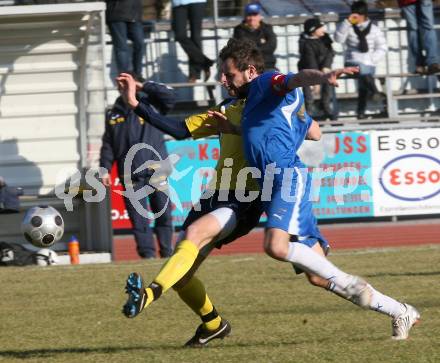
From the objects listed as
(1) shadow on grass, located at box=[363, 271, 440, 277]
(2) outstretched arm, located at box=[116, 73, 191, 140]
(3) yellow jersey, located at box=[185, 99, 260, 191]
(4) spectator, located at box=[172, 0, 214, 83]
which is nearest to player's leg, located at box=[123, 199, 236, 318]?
(3) yellow jersey, located at box=[185, 99, 260, 191]

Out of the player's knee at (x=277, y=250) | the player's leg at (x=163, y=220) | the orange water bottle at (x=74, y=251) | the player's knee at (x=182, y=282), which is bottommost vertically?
the orange water bottle at (x=74, y=251)

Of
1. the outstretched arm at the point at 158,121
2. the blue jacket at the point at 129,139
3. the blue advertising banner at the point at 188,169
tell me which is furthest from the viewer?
the blue advertising banner at the point at 188,169

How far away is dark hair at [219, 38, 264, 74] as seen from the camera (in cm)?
685

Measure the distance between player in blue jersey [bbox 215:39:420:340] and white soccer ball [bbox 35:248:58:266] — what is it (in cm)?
698

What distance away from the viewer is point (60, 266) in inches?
512

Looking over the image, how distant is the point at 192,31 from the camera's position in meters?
17.7

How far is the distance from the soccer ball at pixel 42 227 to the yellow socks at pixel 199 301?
5.53 meters

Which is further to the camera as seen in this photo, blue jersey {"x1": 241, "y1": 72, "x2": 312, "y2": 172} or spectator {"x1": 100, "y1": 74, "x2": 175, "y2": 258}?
spectator {"x1": 100, "y1": 74, "x2": 175, "y2": 258}

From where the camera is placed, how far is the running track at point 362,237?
15.7 meters

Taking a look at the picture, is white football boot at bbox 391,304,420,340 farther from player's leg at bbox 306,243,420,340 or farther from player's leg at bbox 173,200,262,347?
player's leg at bbox 173,200,262,347

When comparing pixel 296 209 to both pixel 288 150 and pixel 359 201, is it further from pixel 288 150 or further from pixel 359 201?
pixel 359 201

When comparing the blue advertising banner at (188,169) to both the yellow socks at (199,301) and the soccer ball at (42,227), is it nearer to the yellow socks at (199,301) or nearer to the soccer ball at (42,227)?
the soccer ball at (42,227)

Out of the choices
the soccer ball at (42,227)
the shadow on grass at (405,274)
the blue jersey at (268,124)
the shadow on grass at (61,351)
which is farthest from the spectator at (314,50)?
the shadow on grass at (61,351)

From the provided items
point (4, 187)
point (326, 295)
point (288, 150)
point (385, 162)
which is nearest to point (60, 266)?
point (4, 187)
